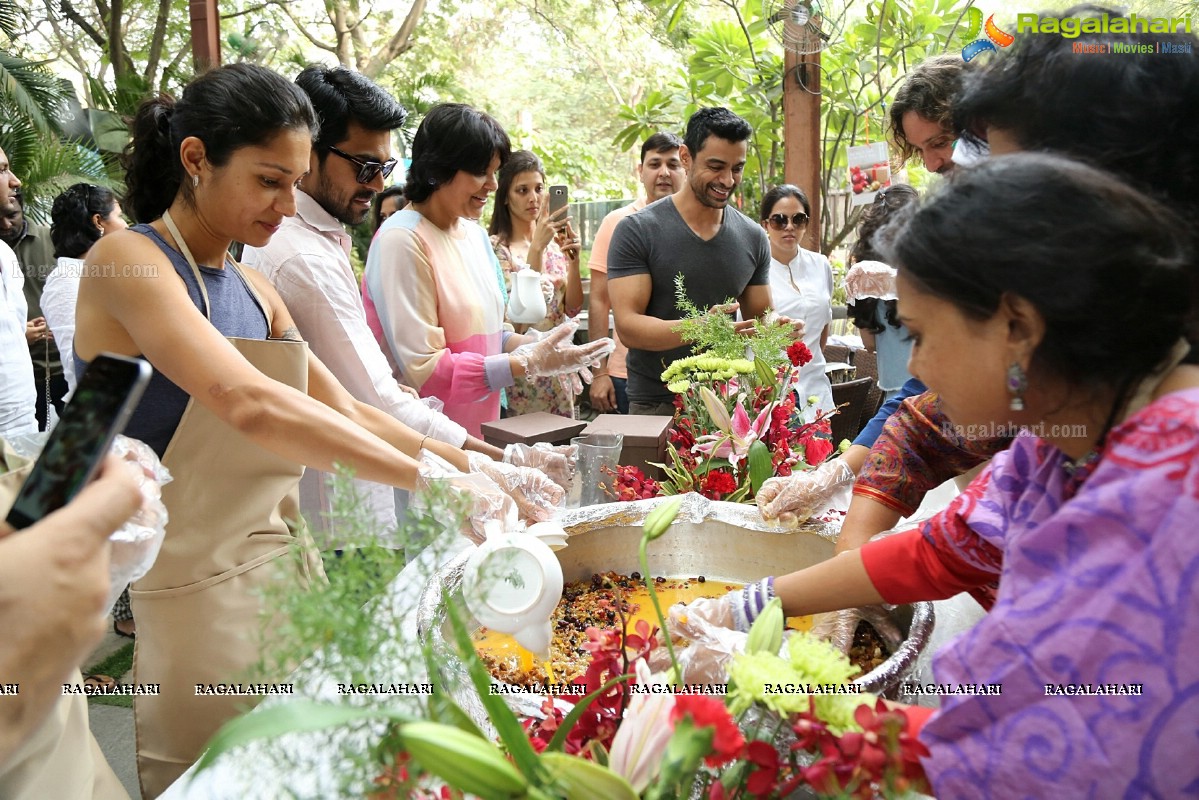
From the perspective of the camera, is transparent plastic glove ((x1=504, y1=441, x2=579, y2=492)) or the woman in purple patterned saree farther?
transparent plastic glove ((x1=504, y1=441, x2=579, y2=492))

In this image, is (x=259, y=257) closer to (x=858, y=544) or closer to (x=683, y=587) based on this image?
(x=683, y=587)

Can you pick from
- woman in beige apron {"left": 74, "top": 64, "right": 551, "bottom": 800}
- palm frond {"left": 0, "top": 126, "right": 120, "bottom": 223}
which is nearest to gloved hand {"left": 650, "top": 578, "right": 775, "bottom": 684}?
woman in beige apron {"left": 74, "top": 64, "right": 551, "bottom": 800}

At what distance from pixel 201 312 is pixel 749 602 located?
44.2 inches

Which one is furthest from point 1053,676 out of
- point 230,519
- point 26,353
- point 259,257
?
point 26,353

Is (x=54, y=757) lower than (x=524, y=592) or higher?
lower

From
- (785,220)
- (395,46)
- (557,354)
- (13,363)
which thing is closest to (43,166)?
(13,363)

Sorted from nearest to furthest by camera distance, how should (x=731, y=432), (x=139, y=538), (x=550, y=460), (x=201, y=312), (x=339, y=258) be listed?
1. (x=139, y=538)
2. (x=201, y=312)
3. (x=550, y=460)
4. (x=731, y=432)
5. (x=339, y=258)

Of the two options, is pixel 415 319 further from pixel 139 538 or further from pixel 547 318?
pixel 547 318

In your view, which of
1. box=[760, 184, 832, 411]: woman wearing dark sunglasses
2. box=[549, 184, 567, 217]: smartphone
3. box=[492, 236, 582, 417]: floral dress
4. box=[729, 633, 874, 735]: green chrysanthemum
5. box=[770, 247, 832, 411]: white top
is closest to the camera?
box=[729, 633, 874, 735]: green chrysanthemum

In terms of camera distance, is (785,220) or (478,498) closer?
(478,498)

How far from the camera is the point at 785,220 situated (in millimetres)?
4430

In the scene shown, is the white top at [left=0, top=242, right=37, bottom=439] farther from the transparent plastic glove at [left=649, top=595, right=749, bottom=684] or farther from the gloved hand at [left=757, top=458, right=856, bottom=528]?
the transparent plastic glove at [left=649, top=595, right=749, bottom=684]

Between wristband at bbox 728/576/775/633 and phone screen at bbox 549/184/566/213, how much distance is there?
11.2 feet

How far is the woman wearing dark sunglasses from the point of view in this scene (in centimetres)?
429
